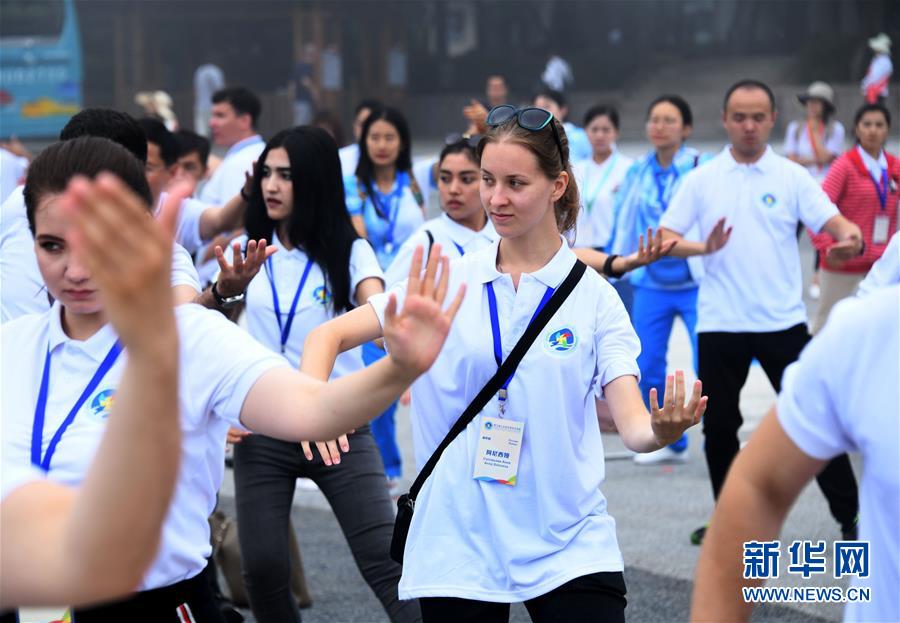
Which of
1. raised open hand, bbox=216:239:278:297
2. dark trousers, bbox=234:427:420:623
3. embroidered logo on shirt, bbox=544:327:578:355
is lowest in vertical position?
Result: dark trousers, bbox=234:427:420:623

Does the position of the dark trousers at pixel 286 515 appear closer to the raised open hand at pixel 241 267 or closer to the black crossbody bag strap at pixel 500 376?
the raised open hand at pixel 241 267

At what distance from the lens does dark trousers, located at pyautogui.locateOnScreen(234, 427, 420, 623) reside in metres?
4.51

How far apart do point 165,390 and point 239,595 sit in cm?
427

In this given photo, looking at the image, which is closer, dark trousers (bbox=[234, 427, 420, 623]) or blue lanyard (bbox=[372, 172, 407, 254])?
dark trousers (bbox=[234, 427, 420, 623])

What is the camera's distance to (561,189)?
3791 mm

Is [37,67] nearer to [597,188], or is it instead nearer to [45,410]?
[597,188]

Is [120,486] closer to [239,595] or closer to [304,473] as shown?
[304,473]

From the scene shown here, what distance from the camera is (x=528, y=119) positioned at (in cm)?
370

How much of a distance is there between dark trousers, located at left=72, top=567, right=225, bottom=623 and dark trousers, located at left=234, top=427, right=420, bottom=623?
154cm

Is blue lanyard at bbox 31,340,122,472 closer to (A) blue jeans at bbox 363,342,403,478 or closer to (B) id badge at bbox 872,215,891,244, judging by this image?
(A) blue jeans at bbox 363,342,403,478

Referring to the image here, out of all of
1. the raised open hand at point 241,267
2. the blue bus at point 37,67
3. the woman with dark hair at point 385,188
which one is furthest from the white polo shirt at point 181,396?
the blue bus at point 37,67

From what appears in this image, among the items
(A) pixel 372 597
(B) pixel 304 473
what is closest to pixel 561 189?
(B) pixel 304 473

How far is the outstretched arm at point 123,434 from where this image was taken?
164 centimetres

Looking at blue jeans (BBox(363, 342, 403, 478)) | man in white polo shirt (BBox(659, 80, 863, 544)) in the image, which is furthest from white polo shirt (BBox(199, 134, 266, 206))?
man in white polo shirt (BBox(659, 80, 863, 544))
